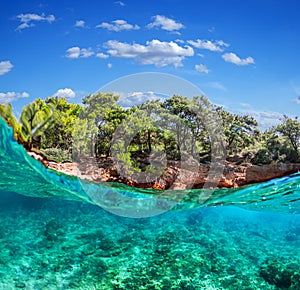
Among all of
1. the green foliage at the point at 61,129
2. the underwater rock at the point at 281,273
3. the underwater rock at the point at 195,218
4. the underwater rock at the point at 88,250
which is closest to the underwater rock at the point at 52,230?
the underwater rock at the point at 88,250

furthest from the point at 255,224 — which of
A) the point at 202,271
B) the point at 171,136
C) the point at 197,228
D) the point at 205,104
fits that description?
the point at 205,104

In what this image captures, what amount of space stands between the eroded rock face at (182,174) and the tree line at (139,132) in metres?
0.55

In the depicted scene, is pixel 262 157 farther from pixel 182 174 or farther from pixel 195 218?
pixel 195 218

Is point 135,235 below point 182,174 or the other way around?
below

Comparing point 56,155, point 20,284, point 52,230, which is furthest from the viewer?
point 56,155

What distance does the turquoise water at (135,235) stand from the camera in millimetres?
7051

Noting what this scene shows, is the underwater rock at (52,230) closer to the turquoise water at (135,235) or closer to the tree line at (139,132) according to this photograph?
the turquoise water at (135,235)

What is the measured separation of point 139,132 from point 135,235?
24.9 feet

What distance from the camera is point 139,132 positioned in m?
15.4

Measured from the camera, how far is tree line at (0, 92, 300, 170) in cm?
1580

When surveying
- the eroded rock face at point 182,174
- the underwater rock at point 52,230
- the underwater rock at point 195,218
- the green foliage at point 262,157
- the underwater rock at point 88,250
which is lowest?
the underwater rock at point 88,250

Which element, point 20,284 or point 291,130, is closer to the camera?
point 20,284

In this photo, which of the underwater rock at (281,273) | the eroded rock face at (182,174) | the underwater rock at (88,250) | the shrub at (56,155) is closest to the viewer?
the underwater rock at (281,273)

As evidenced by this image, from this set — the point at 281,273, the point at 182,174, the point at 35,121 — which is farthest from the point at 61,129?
the point at 281,273
